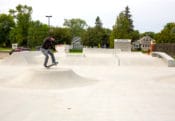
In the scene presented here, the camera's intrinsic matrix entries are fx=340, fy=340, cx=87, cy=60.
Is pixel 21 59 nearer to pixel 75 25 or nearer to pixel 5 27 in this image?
pixel 5 27

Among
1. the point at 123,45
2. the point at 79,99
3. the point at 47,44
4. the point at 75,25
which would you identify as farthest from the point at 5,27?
the point at 79,99

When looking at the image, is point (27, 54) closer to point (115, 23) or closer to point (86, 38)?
point (115, 23)

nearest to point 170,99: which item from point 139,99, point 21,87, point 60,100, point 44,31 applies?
point 139,99

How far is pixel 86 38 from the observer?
9831cm

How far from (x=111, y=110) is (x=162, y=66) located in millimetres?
16311

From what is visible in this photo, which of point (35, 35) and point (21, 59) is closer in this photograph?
point (21, 59)

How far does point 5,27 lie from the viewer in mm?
97188

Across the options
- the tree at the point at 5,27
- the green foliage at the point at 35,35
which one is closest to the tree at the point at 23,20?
the green foliage at the point at 35,35

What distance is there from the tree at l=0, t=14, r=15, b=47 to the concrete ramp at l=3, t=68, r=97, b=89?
276ft

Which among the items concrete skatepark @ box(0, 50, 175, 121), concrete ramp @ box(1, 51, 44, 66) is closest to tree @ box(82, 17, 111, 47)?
concrete ramp @ box(1, 51, 44, 66)

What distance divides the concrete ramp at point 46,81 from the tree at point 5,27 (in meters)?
84.2

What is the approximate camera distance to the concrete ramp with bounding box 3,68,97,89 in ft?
41.0

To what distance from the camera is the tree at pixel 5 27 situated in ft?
313

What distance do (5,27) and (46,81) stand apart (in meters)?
87.8
